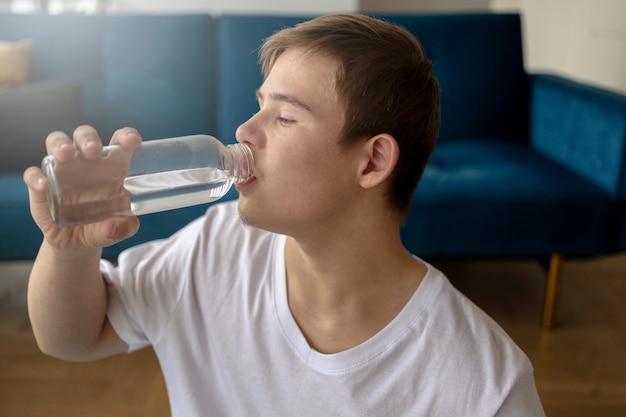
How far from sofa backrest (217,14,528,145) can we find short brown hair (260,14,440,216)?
63.2 inches

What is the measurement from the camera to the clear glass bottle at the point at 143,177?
2.40ft

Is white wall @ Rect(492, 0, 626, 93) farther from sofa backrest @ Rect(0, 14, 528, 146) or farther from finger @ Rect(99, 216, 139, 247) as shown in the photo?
finger @ Rect(99, 216, 139, 247)

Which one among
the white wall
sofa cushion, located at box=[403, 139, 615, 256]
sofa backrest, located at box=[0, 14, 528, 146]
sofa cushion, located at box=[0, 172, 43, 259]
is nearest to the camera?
sofa cushion, located at box=[0, 172, 43, 259]

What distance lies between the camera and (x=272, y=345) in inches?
36.4

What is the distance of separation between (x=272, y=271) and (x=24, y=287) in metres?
1.76

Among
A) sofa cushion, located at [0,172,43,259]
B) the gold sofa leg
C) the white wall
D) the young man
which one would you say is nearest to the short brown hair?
the young man

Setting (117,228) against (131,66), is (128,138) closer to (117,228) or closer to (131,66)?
(117,228)

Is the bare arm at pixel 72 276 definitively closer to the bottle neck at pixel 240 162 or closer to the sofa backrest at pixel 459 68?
the bottle neck at pixel 240 162

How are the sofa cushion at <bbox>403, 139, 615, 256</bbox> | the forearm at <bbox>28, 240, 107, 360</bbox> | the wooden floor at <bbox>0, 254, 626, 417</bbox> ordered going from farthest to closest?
the sofa cushion at <bbox>403, 139, 615, 256</bbox>
the wooden floor at <bbox>0, 254, 626, 417</bbox>
the forearm at <bbox>28, 240, 107, 360</bbox>

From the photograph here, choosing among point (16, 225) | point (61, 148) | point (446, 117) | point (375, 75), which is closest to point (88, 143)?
point (61, 148)

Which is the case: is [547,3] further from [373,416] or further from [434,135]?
[373,416]

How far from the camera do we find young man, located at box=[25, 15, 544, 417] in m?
0.86

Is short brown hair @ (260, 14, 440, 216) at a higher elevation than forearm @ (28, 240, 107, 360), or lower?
higher

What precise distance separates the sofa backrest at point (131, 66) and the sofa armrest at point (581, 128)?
128 centimetres
